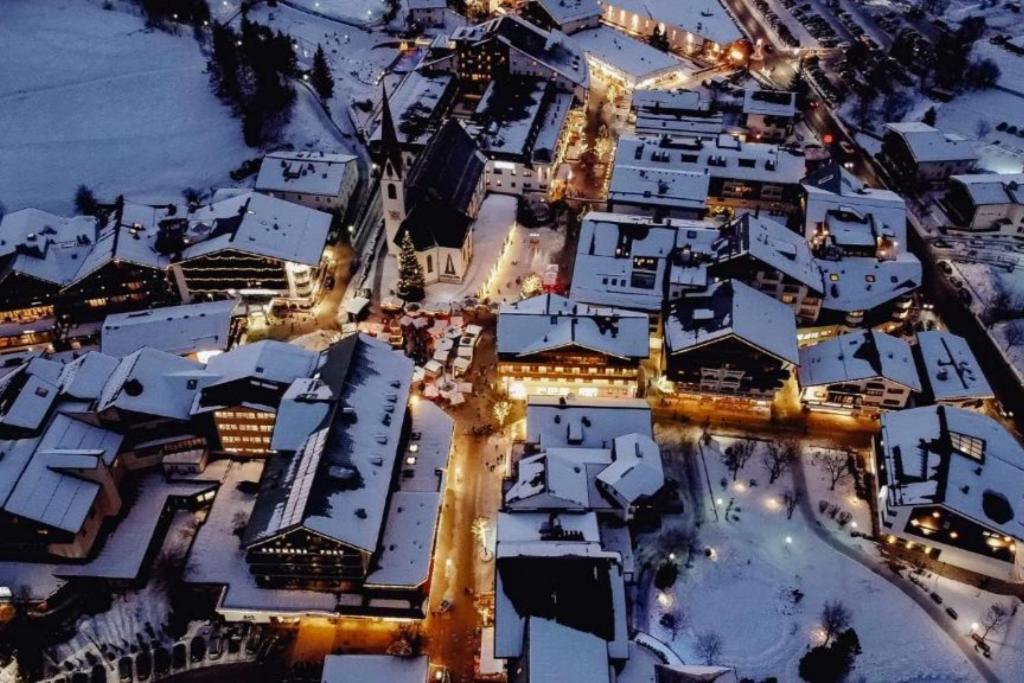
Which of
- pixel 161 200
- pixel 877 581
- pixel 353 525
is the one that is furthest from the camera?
pixel 161 200

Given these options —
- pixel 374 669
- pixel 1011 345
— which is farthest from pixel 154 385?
pixel 1011 345

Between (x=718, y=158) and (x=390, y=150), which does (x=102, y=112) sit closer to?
(x=390, y=150)

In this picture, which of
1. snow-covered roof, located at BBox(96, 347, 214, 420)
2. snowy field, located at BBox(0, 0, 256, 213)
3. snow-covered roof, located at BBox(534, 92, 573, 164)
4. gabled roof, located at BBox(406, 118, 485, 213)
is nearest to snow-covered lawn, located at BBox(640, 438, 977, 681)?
snow-covered roof, located at BBox(96, 347, 214, 420)

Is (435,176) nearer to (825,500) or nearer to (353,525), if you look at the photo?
(353,525)

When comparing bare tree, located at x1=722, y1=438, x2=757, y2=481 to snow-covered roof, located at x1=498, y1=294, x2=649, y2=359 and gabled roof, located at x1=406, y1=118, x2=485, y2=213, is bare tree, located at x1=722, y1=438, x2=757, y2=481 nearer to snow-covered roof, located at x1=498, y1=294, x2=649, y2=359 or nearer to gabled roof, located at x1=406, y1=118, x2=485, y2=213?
snow-covered roof, located at x1=498, y1=294, x2=649, y2=359

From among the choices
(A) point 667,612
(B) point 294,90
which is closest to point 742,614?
(A) point 667,612

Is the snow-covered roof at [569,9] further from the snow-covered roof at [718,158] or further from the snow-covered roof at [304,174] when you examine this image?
the snow-covered roof at [304,174]
